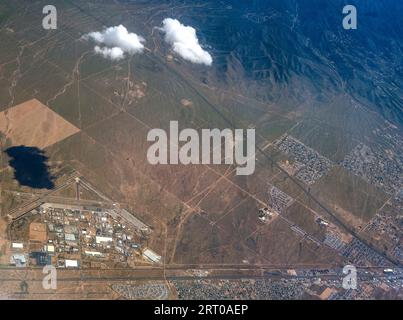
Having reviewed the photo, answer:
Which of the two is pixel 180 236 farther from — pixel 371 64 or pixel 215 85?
pixel 371 64

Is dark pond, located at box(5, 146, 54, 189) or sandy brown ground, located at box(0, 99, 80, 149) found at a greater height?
sandy brown ground, located at box(0, 99, 80, 149)

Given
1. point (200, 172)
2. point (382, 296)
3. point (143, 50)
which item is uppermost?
point (143, 50)

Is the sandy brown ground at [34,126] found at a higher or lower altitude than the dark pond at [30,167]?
higher

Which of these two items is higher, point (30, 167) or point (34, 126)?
point (34, 126)

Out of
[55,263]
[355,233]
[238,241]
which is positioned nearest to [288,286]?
[238,241]

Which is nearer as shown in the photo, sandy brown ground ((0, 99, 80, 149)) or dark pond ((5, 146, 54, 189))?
dark pond ((5, 146, 54, 189))

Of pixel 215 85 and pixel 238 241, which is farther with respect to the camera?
pixel 215 85

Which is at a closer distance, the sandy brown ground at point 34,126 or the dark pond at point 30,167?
the dark pond at point 30,167

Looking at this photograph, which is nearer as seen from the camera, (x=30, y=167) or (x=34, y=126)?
(x=30, y=167)
